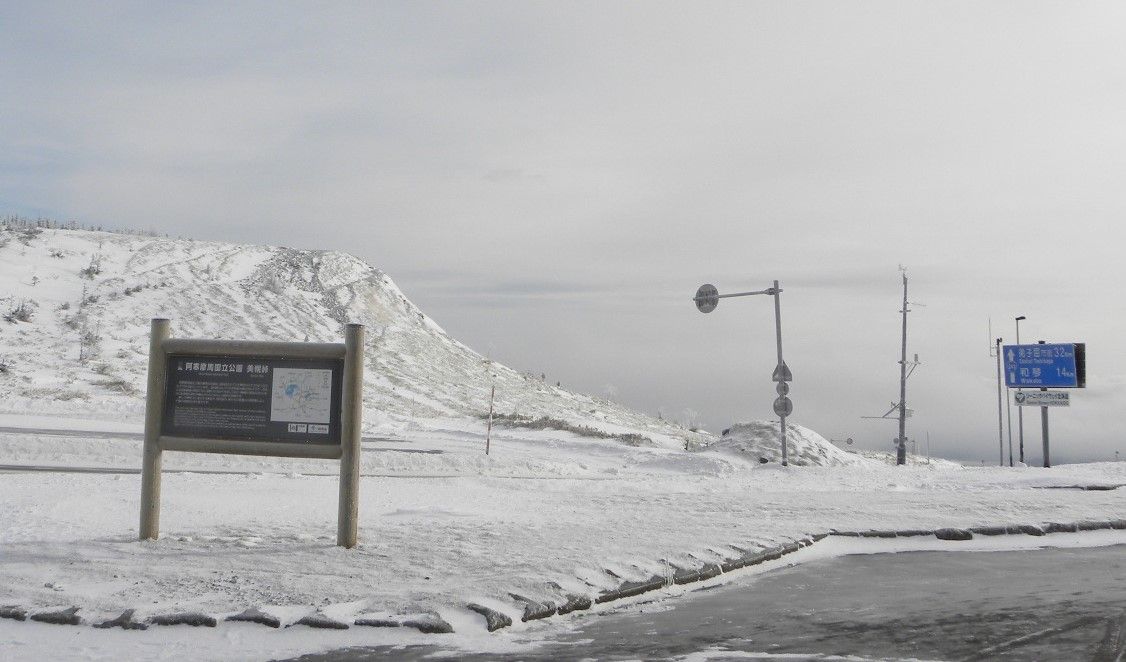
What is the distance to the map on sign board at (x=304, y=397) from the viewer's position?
8.63 m

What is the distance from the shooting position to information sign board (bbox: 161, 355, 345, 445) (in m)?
8.63

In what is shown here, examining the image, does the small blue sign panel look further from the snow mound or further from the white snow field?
the snow mound

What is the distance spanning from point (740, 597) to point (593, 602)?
1.32 m

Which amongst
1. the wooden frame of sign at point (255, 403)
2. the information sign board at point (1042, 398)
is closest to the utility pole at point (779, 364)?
the information sign board at point (1042, 398)

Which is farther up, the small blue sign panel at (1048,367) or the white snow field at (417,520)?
the small blue sign panel at (1048,367)

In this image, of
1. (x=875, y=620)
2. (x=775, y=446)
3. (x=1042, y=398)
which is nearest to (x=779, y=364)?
(x=775, y=446)

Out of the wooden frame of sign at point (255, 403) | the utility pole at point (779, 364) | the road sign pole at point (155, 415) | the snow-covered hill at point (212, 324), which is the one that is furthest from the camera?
the snow-covered hill at point (212, 324)

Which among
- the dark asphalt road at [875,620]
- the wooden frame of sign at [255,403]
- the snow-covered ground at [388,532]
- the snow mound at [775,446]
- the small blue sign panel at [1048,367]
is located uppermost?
the small blue sign panel at [1048,367]

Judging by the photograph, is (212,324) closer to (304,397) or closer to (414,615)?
(304,397)

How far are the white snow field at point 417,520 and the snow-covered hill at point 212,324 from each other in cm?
92

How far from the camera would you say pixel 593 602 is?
6.89 m

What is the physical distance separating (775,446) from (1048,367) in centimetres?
1381

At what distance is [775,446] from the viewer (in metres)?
25.1

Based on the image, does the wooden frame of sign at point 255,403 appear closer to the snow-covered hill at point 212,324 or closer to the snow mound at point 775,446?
the snow mound at point 775,446
